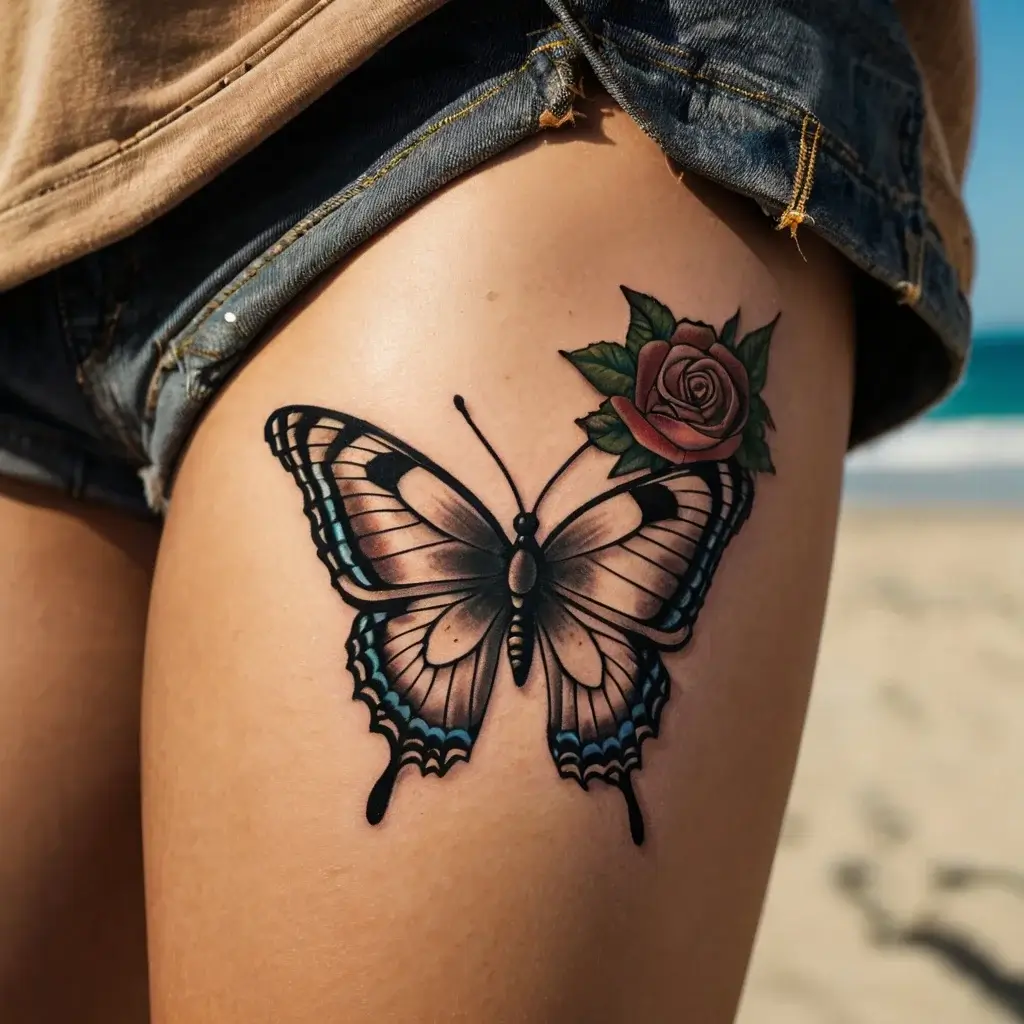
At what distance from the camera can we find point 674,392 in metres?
0.94

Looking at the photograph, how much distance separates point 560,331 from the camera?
0.91 meters

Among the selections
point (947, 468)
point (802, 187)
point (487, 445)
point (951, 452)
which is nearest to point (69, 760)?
point (487, 445)

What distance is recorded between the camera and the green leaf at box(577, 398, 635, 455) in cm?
91

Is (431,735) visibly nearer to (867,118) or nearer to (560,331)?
(560,331)

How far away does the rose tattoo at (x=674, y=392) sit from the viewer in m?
0.92

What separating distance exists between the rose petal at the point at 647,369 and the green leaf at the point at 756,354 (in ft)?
0.28

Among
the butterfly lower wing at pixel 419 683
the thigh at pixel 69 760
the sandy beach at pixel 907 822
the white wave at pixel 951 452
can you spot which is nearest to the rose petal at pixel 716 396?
the butterfly lower wing at pixel 419 683

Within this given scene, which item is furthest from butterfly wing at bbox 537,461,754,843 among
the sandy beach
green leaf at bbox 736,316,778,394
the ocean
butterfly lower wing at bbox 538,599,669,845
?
the ocean

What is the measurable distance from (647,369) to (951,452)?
6573 mm

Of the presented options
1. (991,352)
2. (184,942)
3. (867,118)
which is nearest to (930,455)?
(867,118)

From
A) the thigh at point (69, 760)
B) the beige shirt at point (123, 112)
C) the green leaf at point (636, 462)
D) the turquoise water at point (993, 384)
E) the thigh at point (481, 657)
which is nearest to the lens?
the thigh at point (481, 657)

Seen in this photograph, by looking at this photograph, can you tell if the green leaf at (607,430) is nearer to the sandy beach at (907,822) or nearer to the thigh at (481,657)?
the thigh at (481,657)

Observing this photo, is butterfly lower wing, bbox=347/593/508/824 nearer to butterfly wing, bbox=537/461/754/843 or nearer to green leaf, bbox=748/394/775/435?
butterfly wing, bbox=537/461/754/843

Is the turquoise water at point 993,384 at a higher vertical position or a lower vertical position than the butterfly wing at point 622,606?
higher
